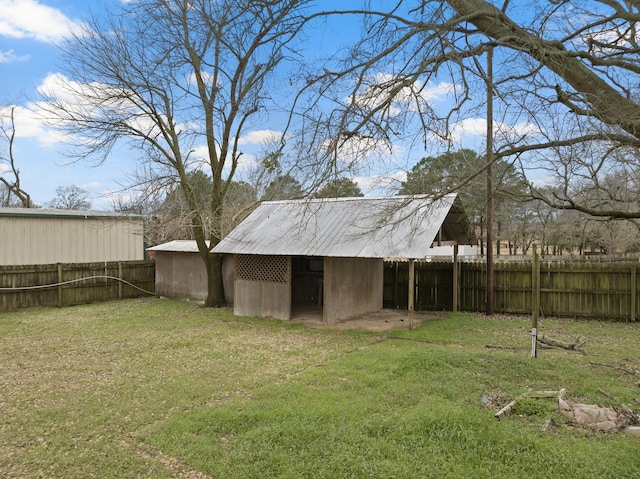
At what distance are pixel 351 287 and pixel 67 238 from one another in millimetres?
11131

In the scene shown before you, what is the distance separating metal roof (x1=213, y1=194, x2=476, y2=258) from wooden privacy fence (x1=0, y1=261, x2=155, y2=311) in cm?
546

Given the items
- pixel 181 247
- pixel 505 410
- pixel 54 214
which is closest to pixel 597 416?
pixel 505 410

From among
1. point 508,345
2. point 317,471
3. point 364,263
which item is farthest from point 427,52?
point 364,263

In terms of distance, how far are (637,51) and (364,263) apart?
882 cm

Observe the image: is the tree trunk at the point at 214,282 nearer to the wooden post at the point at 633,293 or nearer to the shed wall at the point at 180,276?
the shed wall at the point at 180,276

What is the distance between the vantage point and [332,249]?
10.4 meters

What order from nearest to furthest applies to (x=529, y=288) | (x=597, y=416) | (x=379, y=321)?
(x=597, y=416) < (x=379, y=321) < (x=529, y=288)

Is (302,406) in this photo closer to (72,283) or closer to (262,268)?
(262,268)

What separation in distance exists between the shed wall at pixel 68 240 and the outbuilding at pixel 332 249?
7240mm

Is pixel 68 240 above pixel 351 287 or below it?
above

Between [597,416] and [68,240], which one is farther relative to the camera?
[68,240]

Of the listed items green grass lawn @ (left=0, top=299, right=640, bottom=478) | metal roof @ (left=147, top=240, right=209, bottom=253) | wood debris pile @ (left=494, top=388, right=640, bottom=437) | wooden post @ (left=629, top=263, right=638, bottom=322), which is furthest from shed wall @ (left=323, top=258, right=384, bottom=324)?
wooden post @ (left=629, top=263, right=638, bottom=322)

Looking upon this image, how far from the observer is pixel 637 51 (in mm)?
4008

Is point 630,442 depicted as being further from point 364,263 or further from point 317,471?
point 364,263
